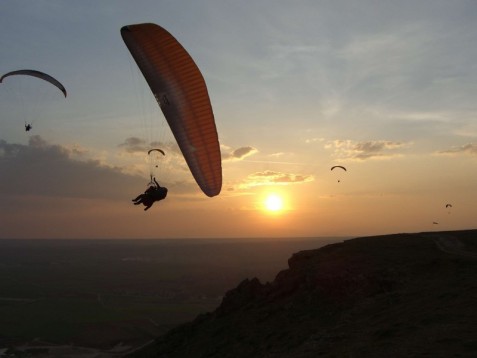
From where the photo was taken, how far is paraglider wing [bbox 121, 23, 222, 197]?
72.8 feet

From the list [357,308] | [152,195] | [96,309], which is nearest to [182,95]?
[152,195]

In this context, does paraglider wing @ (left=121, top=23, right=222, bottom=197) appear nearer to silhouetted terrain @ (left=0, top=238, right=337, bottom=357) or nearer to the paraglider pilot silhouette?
the paraglider pilot silhouette

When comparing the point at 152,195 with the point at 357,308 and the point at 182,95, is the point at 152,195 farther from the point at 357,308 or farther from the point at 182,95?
the point at 357,308

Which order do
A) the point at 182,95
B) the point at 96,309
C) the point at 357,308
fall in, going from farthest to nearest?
the point at 96,309
the point at 357,308
the point at 182,95

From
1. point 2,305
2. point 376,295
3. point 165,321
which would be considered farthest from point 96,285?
point 376,295

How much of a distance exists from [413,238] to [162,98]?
26477mm

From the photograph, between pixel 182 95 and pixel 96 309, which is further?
pixel 96 309

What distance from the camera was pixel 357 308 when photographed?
25.8 meters

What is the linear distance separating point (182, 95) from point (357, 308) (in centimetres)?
1562

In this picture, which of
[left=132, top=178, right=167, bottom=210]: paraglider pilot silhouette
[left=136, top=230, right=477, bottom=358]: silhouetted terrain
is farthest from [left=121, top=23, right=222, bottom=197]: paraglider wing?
[left=136, top=230, right=477, bottom=358]: silhouetted terrain

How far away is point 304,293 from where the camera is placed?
3081cm

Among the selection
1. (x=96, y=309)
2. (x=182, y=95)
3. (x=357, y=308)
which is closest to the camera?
(x=182, y=95)

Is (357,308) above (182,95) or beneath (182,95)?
beneath

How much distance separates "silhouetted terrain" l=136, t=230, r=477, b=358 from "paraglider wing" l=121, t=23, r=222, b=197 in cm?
985
